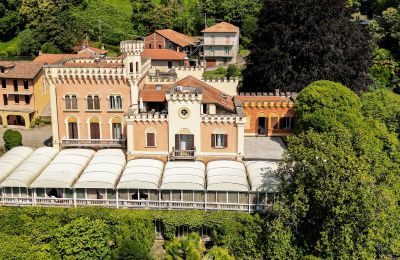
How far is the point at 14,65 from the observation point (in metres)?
67.4

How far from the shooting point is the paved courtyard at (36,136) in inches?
2238

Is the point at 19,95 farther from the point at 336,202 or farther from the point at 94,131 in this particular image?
the point at 336,202

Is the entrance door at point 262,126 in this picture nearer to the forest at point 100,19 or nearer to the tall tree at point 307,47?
the tall tree at point 307,47

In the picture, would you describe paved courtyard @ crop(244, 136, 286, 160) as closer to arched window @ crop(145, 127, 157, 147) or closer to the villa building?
arched window @ crop(145, 127, 157, 147)

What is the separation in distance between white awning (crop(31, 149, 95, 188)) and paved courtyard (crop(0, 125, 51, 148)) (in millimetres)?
13358

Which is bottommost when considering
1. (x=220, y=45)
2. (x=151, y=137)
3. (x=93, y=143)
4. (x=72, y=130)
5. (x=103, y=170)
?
(x=103, y=170)

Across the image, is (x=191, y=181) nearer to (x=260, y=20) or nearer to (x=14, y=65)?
(x=260, y=20)

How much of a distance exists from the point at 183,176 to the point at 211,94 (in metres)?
11.9

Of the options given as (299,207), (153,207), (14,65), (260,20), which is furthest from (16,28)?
(299,207)

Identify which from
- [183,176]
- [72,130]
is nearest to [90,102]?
[72,130]

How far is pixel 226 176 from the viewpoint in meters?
37.9

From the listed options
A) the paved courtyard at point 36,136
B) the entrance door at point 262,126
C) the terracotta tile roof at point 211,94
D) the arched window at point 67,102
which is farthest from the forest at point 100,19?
the entrance door at point 262,126

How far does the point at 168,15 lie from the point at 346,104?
69.0 meters

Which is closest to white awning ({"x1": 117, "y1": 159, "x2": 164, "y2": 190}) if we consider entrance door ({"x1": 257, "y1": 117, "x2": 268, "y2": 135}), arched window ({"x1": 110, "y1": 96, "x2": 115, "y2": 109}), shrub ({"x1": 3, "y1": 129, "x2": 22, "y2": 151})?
arched window ({"x1": 110, "y1": 96, "x2": 115, "y2": 109})
